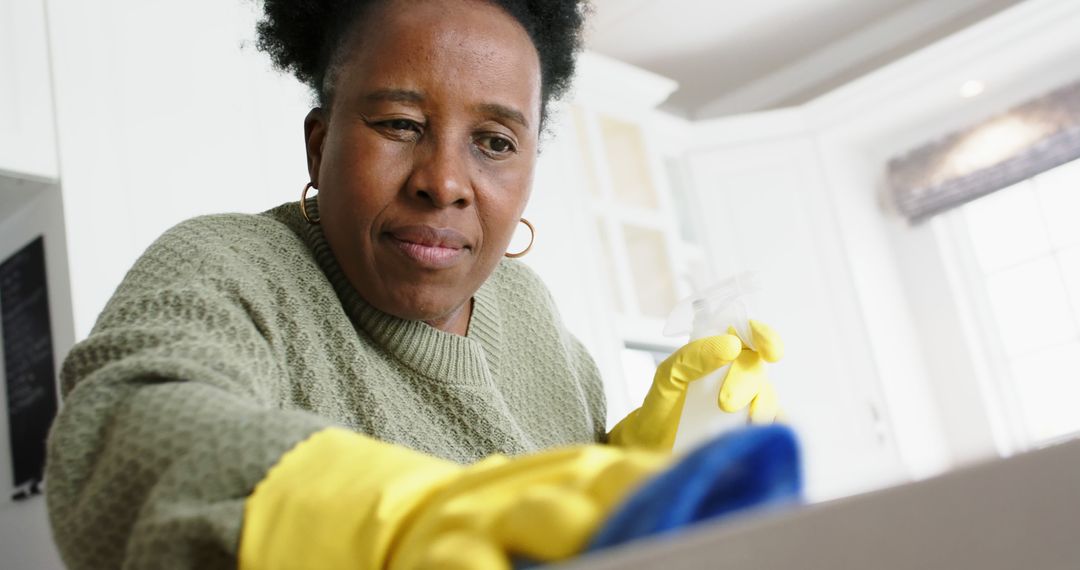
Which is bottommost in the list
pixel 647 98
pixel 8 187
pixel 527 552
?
pixel 527 552

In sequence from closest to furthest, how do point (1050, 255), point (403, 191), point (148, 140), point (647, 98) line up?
point (403, 191)
point (148, 140)
point (647, 98)
point (1050, 255)

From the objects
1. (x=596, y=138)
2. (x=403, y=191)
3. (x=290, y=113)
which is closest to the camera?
(x=403, y=191)

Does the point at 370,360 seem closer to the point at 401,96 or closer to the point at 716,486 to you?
the point at 401,96

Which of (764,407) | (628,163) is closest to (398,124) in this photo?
(764,407)

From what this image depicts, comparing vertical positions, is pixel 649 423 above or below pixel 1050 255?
below

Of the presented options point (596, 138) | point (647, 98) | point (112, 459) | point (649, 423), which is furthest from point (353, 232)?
point (647, 98)

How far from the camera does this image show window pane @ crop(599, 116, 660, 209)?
10.8 ft

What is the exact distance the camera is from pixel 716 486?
26cm

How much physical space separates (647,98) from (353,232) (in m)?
2.81

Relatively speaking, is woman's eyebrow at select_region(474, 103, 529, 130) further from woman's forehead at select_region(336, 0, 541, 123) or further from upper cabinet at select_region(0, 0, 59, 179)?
upper cabinet at select_region(0, 0, 59, 179)

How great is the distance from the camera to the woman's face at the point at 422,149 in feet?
2.65

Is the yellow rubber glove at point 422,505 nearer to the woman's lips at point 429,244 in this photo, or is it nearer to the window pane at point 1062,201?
the woman's lips at point 429,244

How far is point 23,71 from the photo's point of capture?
5.35ft

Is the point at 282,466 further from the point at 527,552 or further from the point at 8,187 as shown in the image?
the point at 8,187
